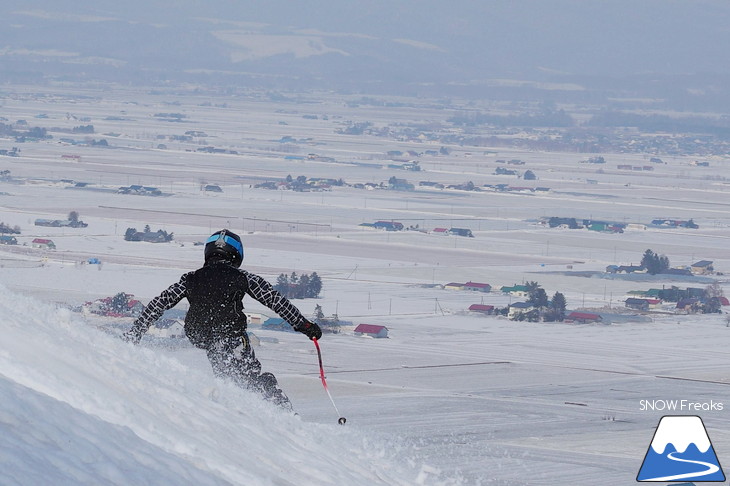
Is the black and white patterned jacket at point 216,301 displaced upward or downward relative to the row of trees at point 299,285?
upward

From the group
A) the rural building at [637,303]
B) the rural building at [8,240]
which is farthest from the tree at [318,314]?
the rural building at [8,240]

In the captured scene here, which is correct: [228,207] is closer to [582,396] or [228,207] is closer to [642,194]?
[642,194]

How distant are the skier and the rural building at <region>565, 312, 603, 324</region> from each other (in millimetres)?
25863

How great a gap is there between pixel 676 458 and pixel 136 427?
8.69 ft

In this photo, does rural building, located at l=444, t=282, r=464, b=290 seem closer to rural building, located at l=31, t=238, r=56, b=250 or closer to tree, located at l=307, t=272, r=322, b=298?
tree, located at l=307, t=272, r=322, b=298

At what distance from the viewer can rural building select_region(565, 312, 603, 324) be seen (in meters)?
31.6

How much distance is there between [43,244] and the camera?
40.5m

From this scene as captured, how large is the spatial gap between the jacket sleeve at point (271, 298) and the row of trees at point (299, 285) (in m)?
25.5

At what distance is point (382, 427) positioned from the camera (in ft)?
52.6

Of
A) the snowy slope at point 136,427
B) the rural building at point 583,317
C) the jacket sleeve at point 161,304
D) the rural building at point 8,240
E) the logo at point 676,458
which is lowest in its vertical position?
the rural building at point 583,317

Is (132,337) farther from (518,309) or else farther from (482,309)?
(518,309)

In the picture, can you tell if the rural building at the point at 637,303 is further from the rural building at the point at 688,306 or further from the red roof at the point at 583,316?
the red roof at the point at 583,316

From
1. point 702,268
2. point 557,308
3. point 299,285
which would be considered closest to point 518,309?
point 557,308

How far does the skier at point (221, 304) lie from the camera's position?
19.6ft
